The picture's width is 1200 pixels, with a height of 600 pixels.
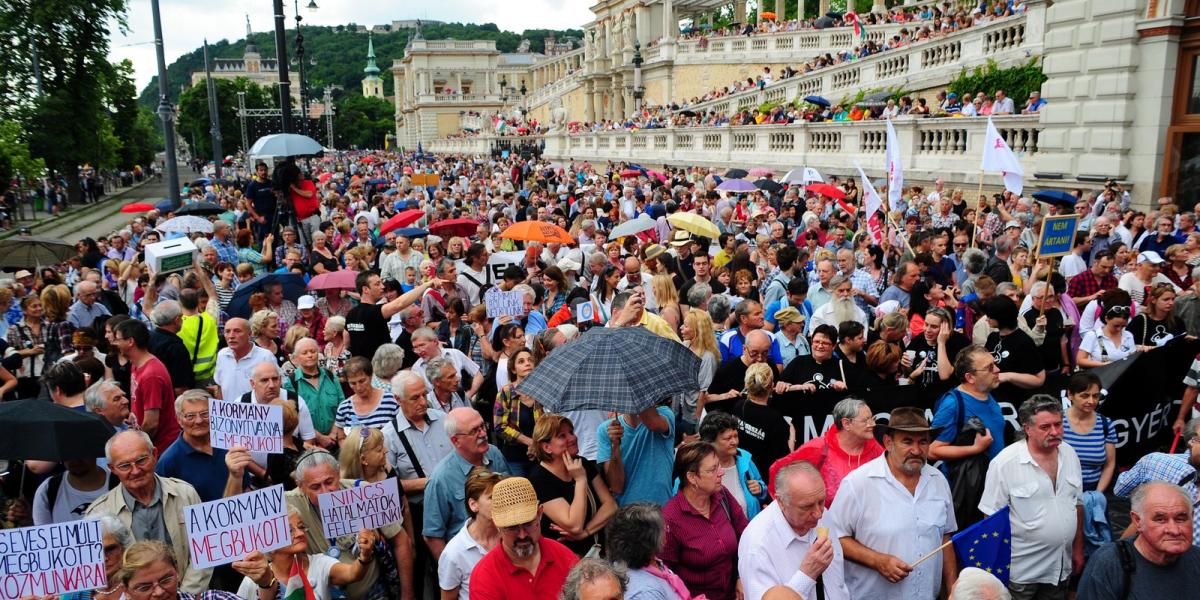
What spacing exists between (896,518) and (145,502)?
12.5ft

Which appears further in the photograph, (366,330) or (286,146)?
(286,146)

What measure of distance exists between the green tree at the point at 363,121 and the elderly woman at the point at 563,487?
13042 centimetres

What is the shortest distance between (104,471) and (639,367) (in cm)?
317

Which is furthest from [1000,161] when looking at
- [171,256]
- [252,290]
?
[171,256]

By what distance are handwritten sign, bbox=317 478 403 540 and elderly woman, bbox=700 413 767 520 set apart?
165cm

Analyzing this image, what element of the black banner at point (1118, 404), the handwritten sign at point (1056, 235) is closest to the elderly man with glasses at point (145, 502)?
the black banner at point (1118, 404)

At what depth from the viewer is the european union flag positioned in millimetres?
4426

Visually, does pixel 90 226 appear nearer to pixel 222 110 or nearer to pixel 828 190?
pixel 828 190

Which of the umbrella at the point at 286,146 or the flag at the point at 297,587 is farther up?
the umbrella at the point at 286,146

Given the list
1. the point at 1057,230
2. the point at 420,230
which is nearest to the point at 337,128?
the point at 420,230

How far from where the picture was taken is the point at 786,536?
3965 mm

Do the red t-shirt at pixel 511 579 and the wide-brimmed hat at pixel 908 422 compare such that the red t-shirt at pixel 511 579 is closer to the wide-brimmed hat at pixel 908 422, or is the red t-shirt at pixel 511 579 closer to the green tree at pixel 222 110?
the wide-brimmed hat at pixel 908 422

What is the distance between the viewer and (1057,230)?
7.89 metres

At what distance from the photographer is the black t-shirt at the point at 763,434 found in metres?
5.62
